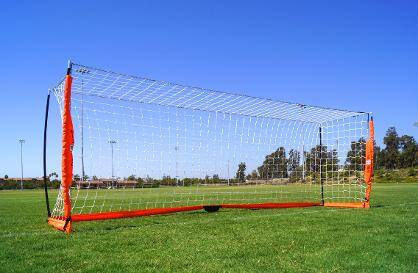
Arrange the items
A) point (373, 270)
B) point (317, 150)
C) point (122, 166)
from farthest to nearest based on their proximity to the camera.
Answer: point (317, 150) → point (122, 166) → point (373, 270)

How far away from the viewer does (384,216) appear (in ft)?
34.2

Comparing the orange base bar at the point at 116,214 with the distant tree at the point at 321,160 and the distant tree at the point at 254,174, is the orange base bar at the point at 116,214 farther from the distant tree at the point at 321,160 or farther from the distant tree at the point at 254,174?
the distant tree at the point at 321,160

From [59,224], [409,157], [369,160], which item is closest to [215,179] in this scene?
[369,160]

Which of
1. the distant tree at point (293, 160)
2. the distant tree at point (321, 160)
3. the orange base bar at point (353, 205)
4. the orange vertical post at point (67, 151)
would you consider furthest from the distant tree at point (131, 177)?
the distant tree at point (321, 160)

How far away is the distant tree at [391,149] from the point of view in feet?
331

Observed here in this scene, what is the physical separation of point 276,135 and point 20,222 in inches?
344

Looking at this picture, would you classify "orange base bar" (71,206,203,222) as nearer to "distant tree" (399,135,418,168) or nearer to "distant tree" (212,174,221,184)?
"distant tree" (212,174,221,184)

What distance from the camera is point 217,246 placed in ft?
21.2

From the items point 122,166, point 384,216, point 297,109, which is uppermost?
point 297,109

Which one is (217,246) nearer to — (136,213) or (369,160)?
(136,213)

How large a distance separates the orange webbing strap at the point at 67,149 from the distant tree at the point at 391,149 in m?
101

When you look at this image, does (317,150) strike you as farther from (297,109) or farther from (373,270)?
(373,270)

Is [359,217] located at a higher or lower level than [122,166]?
lower

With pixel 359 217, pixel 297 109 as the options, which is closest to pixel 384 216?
pixel 359 217
